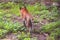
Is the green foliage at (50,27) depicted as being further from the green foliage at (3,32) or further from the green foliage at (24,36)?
the green foliage at (3,32)

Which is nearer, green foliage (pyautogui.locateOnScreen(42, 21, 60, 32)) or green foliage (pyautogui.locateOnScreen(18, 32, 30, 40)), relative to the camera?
green foliage (pyautogui.locateOnScreen(18, 32, 30, 40))

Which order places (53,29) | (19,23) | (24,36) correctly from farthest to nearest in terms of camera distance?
(19,23) → (53,29) → (24,36)

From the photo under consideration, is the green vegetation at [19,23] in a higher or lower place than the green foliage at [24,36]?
higher

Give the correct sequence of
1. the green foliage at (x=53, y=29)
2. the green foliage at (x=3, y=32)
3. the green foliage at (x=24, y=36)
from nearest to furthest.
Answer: the green foliage at (x=24, y=36), the green foliage at (x=53, y=29), the green foliage at (x=3, y=32)

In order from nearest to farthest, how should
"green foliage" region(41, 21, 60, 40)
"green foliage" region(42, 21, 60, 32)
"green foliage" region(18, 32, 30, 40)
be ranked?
"green foliage" region(18, 32, 30, 40), "green foliage" region(41, 21, 60, 40), "green foliage" region(42, 21, 60, 32)

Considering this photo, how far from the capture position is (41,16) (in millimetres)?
11523

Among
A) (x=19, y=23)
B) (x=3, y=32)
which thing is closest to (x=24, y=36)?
(x=3, y=32)

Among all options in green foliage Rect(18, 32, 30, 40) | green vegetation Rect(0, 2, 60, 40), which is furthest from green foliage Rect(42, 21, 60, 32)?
green foliage Rect(18, 32, 30, 40)

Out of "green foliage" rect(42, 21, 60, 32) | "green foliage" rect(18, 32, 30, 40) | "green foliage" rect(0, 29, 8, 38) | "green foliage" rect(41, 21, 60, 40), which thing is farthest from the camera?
"green foliage" rect(42, 21, 60, 32)

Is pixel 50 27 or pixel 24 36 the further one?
pixel 50 27

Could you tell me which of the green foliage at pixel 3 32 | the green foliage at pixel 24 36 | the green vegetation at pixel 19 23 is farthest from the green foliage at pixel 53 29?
the green foliage at pixel 3 32

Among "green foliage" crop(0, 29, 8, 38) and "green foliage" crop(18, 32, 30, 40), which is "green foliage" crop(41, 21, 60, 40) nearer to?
"green foliage" crop(18, 32, 30, 40)

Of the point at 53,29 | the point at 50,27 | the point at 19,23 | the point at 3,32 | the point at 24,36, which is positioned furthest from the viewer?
the point at 19,23

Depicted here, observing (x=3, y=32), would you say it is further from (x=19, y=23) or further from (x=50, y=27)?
(x=50, y=27)
